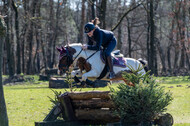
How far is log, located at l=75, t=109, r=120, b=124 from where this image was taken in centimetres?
777

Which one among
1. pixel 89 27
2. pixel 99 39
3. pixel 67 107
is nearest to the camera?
pixel 67 107

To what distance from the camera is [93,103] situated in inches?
311

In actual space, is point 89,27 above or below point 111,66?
above

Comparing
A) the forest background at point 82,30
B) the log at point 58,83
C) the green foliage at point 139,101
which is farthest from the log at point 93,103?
the forest background at point 82,30

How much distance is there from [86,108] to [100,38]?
324cm

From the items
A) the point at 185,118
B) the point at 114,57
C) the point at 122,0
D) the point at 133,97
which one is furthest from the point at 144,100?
the point at 122,0

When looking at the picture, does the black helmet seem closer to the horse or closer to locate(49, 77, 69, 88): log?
the horse

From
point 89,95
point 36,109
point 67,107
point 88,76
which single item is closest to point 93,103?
point 89,95

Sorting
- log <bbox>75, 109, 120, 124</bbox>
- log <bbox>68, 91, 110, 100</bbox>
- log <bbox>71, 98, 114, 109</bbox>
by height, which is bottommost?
log <bbox>75, 109, 120, 124</bbox>

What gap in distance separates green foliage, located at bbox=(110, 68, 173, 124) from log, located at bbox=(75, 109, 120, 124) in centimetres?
58

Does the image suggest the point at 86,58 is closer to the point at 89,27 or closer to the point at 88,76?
the point at 88,76

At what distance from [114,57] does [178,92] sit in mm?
7271

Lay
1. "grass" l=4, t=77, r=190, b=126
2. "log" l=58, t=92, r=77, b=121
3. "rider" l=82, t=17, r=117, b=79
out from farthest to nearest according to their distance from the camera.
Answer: "rider" l=82, t=17, r=117, b=79 → "grass" l=4, t=77, r=190, b=126 → "log" l=58, t=92, r=77, b=121

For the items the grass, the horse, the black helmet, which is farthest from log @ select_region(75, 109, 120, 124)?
the black helmet
